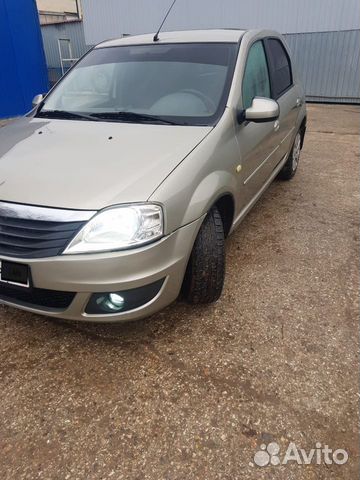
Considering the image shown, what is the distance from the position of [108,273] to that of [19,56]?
925 cm

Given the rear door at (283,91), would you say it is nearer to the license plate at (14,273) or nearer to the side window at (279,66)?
the side window at (279,66)

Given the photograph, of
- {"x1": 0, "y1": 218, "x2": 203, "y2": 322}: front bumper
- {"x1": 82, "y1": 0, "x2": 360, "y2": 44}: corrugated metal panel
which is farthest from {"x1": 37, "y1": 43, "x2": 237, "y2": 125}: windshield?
{"x1": 82, "y1": 0, "x2": 360, "y2": 44}: corrugated metal panel

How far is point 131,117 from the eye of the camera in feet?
8.08

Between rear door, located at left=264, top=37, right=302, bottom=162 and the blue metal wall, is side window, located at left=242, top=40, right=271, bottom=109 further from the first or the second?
the blue metal wall

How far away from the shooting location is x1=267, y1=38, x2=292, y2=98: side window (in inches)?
134

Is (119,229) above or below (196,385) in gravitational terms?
above

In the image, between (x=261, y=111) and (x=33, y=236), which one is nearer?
(x=33, y=236)

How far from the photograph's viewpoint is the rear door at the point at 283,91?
3.39 m

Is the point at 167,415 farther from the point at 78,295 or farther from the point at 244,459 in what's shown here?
the point at 78,295

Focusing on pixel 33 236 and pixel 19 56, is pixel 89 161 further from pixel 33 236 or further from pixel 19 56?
pixel 19 56

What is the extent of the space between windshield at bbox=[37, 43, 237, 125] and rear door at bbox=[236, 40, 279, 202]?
0.22m

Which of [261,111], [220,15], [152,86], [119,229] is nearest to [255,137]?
[261,111]

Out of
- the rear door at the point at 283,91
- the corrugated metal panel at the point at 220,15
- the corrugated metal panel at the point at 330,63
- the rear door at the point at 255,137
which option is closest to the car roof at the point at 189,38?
the rear door at the point at 255,137

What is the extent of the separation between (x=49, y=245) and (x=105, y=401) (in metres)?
0.76
